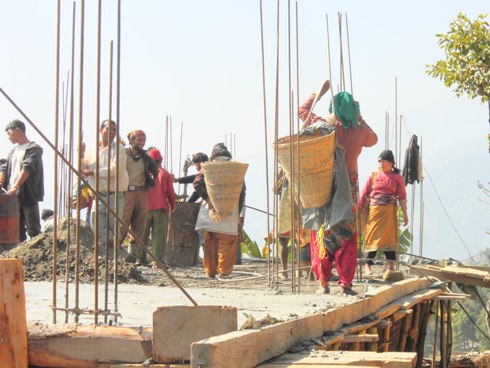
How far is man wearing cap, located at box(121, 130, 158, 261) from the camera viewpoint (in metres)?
10.9

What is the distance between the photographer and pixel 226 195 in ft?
34.9

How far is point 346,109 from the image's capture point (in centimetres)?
821

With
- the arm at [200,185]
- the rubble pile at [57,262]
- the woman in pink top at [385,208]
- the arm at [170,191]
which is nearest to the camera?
the rubble pile at [57,262]

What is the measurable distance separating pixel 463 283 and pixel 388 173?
1.27 m

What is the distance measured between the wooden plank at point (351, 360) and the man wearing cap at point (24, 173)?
5.36m

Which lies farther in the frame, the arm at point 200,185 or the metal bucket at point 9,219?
the arm at point 200,185

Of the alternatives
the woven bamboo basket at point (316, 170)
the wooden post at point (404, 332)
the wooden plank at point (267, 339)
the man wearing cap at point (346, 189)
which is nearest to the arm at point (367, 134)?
the man wearing cap at point (346, 189)

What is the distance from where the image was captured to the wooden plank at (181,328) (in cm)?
461

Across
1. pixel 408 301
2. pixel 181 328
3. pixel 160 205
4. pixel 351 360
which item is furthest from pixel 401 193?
pixel 181 328

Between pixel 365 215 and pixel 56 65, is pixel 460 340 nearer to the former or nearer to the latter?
pixel 365 215

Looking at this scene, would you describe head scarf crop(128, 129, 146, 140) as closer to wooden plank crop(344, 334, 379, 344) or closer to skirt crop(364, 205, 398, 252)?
skirt crop(364, 205, 398, 252)

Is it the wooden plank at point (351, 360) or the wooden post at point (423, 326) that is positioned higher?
the wooden plank at point (351, 360)

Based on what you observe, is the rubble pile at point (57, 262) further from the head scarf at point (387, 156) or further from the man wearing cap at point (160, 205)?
the head scarf at point (387, 156)

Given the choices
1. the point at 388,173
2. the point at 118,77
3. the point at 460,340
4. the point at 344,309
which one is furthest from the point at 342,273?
the point at 460,340
